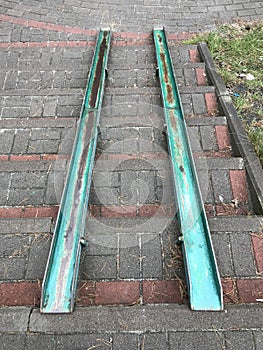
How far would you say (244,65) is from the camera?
4641mm

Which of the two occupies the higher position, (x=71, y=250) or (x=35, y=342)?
(x=71, y=250)

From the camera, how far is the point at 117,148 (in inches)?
127

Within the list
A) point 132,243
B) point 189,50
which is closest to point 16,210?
point 132,243

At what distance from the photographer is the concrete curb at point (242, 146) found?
2.65m

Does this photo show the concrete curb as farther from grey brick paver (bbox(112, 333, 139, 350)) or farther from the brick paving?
grey brick paver (bbox(112, 333, 139, 350))

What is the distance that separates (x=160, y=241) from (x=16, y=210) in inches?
41.2

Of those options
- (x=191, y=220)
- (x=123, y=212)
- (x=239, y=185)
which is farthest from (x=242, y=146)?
(x=123, y=212)

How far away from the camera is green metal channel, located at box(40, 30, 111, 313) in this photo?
6.82ft

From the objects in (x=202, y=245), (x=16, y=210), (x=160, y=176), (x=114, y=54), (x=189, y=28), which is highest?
(x=189, y=28)

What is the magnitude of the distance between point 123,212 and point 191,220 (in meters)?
0.51

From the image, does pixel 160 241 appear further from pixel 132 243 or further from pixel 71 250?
pixel 71 250

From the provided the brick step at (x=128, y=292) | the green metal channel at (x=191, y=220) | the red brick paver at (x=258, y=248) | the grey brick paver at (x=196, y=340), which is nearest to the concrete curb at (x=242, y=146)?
the red brick paver at (x=258, y=248)

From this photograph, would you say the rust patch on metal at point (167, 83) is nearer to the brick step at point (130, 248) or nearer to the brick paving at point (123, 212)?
the brick paving at point (123, 212)

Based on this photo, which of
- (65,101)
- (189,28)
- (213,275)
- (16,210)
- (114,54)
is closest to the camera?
(213,275)
